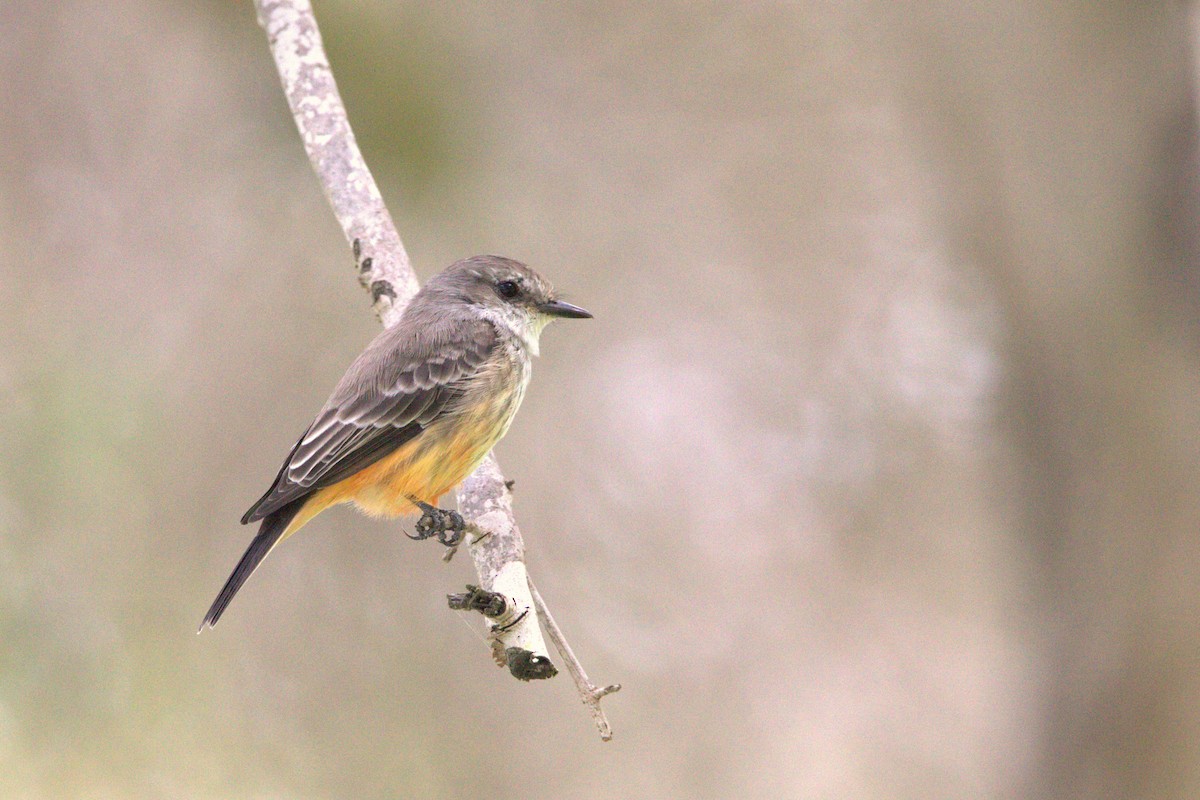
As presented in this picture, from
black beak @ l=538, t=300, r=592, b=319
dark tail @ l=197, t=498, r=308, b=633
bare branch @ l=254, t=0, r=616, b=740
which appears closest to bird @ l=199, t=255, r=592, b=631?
dark tail @ l=197, t=498, r=308, b=633

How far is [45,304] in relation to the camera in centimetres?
666

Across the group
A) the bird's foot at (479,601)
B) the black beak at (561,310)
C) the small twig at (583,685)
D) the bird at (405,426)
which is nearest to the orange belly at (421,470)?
the bird at (405,426)

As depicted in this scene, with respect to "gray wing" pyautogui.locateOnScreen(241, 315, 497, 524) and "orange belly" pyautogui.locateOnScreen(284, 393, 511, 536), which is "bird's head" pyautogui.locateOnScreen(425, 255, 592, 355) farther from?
"orange belly" pyautogui.locateOnScreen(284, 393, 511, 536)

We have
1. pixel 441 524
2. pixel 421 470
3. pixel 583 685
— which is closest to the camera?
pixel 583 685

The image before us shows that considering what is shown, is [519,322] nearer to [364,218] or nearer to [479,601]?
[364,218]

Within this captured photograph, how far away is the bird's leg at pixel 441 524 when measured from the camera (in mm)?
3871

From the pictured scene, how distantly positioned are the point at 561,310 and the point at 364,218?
3.13 feet

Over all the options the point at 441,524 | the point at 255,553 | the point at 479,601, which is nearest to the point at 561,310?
the point at 441,524

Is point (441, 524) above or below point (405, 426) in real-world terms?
below

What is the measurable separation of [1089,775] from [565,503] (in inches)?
138

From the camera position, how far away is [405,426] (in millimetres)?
4434

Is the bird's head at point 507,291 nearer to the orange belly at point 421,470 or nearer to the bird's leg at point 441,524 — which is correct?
the orange belly at point 421,470

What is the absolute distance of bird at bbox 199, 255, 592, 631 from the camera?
13.9 ft

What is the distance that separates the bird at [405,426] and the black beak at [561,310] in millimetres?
326
